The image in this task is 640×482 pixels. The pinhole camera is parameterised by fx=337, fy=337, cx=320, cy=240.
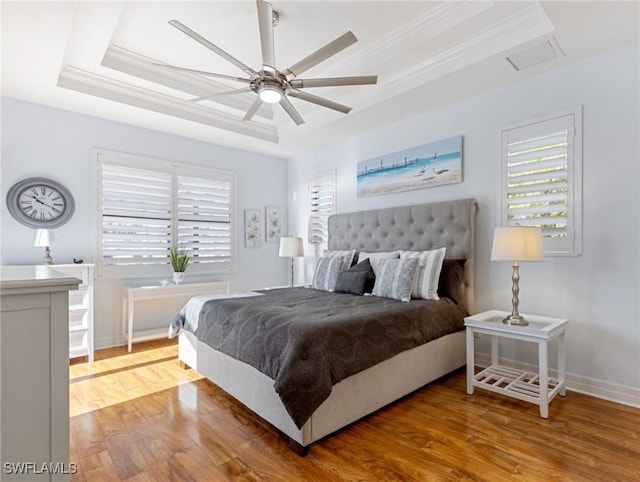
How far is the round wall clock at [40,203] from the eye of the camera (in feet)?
11.2

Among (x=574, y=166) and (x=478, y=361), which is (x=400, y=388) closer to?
(x=478, y=361)

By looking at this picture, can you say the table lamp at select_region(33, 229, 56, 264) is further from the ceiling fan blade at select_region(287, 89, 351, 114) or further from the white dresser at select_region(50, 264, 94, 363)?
the ceiling fan blade at select_region(287, 89, 351, 114)

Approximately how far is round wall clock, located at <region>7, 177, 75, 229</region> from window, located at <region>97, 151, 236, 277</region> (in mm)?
345

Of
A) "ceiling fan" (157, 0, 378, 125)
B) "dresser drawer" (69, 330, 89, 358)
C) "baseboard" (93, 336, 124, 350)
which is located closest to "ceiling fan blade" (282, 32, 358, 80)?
"ceiling fan" (157, 0, 378, 125)

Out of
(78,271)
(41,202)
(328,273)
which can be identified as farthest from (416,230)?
(41,202)

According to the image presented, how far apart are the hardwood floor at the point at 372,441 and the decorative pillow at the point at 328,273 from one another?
4.77 feet

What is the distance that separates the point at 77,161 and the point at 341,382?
3.78 metres

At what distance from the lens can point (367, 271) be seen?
138 inches

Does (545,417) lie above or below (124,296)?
below

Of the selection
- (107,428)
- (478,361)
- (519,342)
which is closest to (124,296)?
(107,428)

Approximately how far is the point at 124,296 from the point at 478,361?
4029 mm

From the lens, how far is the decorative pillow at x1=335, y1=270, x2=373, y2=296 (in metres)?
3.40

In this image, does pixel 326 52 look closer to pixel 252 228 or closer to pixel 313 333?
pixel 313 333

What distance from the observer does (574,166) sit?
2.78m
